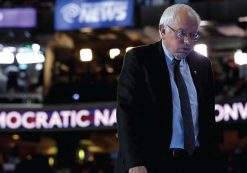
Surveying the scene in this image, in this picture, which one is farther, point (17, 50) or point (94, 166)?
point (17, 50)

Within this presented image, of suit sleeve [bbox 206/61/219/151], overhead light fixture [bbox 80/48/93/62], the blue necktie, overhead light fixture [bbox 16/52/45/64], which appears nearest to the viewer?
the blue necktie

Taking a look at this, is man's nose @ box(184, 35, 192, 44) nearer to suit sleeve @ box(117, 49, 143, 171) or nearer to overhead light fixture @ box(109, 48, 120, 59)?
suit sleeve @ box(117, 49, 143, 171)

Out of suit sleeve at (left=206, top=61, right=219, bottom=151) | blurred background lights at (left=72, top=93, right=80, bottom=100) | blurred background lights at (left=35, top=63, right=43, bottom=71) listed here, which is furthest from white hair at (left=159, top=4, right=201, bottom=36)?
blurred background lights at (left=35, top=63, right=43, bottom=71)

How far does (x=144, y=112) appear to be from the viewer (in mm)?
3307

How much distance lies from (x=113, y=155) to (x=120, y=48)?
3.77m

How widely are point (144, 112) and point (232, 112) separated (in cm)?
1263

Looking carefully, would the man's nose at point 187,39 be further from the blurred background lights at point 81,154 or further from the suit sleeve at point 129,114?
the blurred background lights at point 81,154

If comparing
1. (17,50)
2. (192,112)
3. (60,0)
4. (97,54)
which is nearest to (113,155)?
(97,54)

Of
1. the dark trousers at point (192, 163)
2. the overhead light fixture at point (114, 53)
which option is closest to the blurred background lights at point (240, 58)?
the overhead light fixture at point (114, 53)

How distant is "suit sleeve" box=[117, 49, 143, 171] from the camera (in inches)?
127

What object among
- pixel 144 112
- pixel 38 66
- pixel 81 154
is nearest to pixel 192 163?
pixel 144 112

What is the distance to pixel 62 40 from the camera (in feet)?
67.0

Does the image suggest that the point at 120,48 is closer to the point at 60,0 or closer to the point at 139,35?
the point at 139,35

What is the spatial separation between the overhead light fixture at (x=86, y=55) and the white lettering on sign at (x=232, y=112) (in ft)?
22.4
